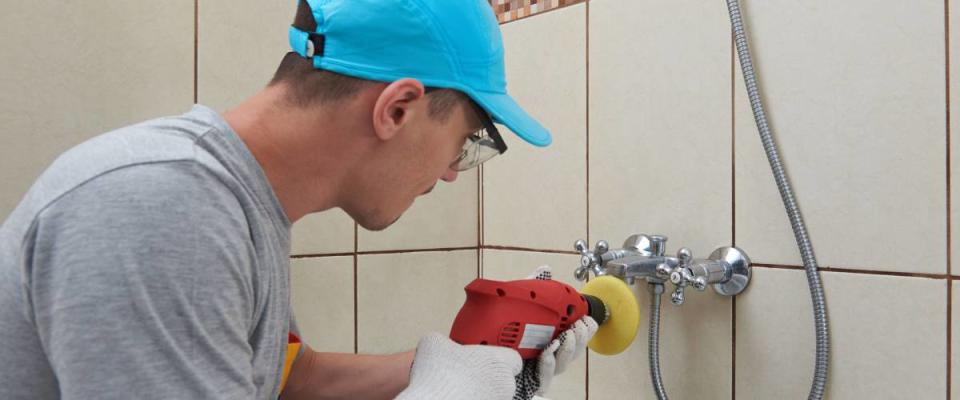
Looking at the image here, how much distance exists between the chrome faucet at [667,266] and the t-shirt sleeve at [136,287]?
0.71 m

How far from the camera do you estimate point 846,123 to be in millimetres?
1099

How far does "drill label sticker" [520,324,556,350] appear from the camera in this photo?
1139 mm

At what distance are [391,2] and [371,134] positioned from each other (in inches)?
6.1

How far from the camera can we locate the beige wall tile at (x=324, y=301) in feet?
4.91

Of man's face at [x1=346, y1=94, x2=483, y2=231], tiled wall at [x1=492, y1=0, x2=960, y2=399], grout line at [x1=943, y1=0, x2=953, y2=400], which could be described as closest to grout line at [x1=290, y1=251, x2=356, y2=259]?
tiled wall at [x1=492, y1=0, x2=960, y2=399]

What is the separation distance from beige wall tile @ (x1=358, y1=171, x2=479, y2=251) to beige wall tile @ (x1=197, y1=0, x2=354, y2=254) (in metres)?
0.14

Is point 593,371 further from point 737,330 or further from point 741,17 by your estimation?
point 741,17

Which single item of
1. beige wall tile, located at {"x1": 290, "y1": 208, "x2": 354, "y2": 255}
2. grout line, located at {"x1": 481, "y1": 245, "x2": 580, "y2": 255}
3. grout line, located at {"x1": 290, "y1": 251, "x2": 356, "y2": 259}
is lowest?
grout line, located at {"x1": 290, "y1": 251, "x2": 356, "y2": 259}

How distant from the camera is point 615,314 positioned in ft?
4.16

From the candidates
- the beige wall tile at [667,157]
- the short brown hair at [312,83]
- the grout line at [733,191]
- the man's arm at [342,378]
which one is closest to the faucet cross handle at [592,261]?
the beige wall tile at [667,157]

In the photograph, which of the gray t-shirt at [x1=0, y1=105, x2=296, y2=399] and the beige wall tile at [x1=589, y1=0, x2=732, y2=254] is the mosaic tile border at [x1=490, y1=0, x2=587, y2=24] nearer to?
the beige wall tile at [x1=589, y1=0, x2=732, y2=254]

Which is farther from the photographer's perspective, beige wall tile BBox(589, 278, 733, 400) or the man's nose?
beige wall tile BBox(589, 278, 733, 400)

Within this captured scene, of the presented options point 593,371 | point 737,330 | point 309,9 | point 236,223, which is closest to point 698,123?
point 737,330

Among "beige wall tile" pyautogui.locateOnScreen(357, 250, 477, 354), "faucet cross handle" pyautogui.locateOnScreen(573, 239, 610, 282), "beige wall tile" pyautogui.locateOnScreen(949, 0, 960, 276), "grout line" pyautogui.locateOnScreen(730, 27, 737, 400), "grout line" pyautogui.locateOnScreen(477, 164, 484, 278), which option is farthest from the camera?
"grout line" pyautogui.locateOnScreen(477, 164, 484, 278)
